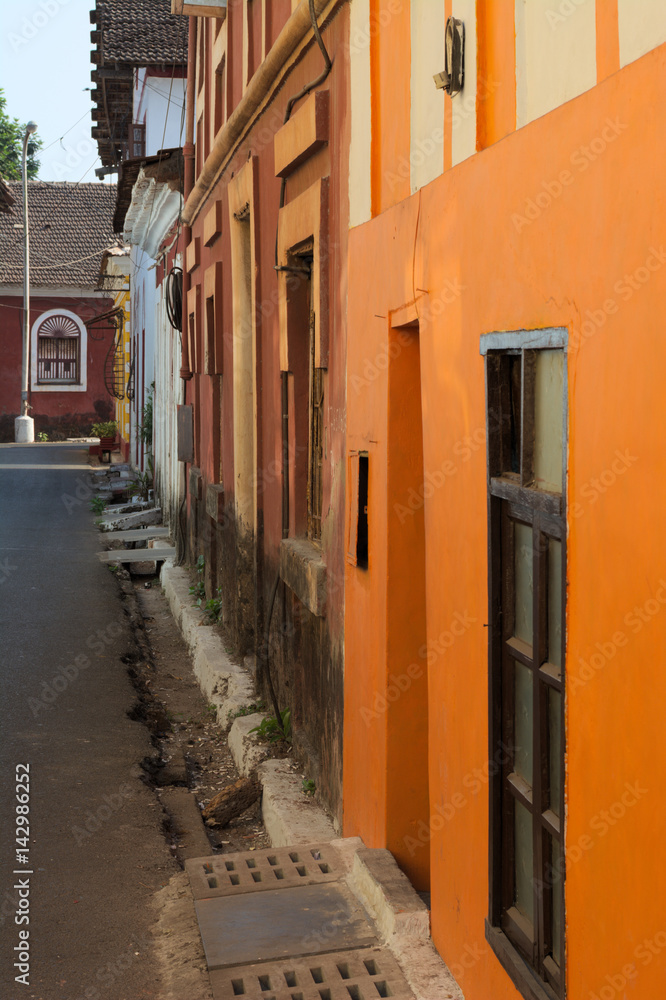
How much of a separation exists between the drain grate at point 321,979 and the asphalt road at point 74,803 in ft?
1.32

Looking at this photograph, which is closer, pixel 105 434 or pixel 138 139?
pixel 138 139

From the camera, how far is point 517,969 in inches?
107

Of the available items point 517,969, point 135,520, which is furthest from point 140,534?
point 517,969

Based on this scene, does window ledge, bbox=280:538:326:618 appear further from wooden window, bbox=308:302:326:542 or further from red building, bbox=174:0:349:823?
wooden window, bbox=308:302:326:542

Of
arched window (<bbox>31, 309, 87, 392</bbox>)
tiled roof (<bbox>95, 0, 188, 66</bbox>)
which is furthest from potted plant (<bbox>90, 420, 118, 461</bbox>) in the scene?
tiled roof (<bbox>95, 0, 188, 66</bbox>)

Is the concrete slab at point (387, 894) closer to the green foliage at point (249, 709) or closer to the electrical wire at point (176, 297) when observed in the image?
the green foliage at point (249, 709)

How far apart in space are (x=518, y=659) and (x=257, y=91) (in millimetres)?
5109

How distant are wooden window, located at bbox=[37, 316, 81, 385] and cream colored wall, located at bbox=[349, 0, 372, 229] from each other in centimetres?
3323

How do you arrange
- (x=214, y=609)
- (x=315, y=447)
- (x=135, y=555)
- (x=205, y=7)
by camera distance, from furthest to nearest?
(x=135, y=555) < (x=214, y=609) < (x=205, y=7) < (x=315, y=447)

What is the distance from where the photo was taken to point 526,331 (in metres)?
2.59

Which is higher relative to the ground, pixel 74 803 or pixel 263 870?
pixel 263 870

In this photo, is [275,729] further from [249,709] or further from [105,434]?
[105,434]

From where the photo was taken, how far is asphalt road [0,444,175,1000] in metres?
4.05

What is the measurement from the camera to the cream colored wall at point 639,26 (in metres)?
1.92
